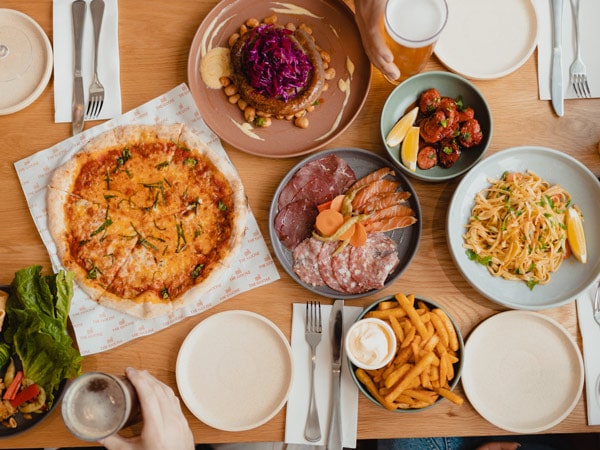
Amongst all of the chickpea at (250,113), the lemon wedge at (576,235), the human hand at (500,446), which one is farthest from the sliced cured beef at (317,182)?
the human hand at (500,446)

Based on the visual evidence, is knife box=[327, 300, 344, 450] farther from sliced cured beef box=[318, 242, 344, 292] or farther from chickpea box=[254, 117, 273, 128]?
chickpea box=[254, 117, 273, 128]

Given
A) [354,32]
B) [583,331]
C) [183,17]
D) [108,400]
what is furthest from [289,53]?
[583,331]

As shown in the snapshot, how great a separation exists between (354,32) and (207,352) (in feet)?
6.26

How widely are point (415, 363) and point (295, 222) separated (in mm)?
931

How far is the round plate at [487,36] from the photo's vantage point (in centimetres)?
296

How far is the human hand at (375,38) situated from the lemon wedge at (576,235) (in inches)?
45.4

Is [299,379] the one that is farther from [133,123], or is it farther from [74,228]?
[133,123]

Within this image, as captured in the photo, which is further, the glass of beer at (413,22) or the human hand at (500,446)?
the human hand at (500,446)

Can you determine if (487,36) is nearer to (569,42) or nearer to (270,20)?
(569,42)

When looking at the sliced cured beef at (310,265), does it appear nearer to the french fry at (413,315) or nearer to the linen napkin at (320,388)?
the linen napkin at (320,388)

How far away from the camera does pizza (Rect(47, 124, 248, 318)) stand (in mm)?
2889

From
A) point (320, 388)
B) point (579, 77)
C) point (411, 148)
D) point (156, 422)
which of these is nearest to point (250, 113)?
point (411, 148)

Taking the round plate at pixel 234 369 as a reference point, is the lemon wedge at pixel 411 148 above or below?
above

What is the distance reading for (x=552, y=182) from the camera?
9.34 feet
